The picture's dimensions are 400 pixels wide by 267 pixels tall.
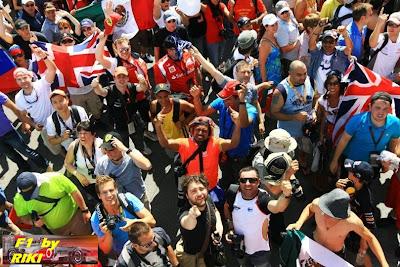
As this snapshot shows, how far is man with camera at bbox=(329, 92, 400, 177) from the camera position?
492 cm

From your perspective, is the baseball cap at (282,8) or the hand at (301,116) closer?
the hand at (301,116)

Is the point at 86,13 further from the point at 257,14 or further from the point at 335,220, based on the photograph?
the point at 335,220

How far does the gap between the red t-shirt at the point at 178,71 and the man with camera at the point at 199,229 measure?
2296 mm

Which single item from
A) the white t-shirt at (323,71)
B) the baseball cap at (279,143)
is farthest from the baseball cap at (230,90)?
the white t-shirt at (323,71)

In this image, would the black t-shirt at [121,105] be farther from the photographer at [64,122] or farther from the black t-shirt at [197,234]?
the black t-shirt at [197,234]

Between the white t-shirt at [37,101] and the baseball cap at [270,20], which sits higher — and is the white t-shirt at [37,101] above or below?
below

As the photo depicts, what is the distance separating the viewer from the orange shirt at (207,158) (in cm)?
510

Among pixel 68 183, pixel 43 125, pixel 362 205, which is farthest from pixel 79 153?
pixel 362 205

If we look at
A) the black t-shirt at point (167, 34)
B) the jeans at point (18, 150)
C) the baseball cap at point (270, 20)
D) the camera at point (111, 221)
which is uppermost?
the baseball cap at point (270, 20)

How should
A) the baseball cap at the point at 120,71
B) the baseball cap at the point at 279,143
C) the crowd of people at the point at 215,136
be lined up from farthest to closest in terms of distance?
the baseball cap at the point at 120,71
the baseball cap at the point at 279,143
the crowd of people at the point at 215,136

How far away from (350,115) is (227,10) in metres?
3.17

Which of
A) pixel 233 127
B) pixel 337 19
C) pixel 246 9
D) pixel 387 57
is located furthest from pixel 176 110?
pixel 337 19

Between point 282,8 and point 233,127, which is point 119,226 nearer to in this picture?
point 233,127

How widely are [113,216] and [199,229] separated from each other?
2.87ft
